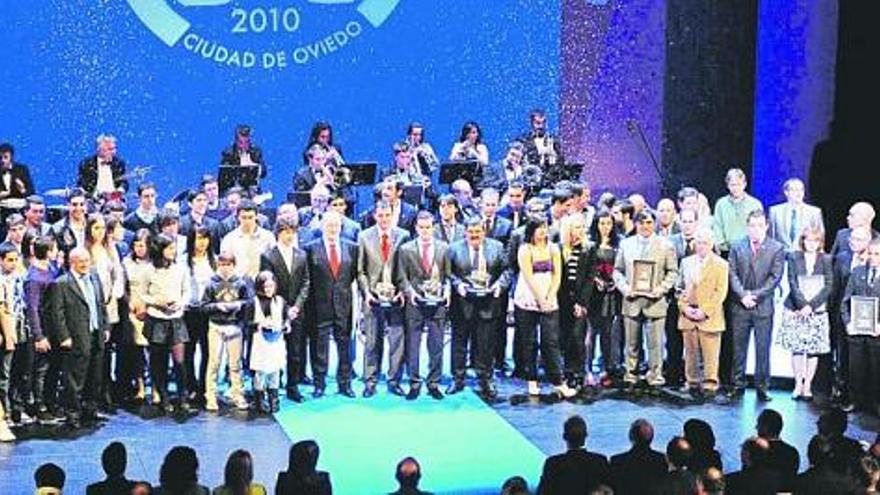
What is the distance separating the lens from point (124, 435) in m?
11.9

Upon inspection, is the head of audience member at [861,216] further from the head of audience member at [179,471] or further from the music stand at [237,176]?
the head of audience member at [179,471]

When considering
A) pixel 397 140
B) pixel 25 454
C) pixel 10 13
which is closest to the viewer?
pixel 25 454

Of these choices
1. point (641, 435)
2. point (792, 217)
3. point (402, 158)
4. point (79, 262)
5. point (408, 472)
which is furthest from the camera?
point (402, 158)

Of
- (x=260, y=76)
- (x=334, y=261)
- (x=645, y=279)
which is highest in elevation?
(x=260, y=76)

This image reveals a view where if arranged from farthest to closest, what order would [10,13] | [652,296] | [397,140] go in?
[397,140]
[10,13]
[652,296]

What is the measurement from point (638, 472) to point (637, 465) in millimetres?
51

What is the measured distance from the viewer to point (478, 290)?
13117 millimetres

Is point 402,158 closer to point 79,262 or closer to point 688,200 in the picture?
point 688,200

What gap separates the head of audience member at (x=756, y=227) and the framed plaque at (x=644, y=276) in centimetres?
83

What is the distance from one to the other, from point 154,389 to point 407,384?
2127 mm

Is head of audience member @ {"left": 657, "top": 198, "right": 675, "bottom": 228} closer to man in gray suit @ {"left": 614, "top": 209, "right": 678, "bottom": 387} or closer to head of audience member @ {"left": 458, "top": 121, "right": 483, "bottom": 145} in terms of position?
man in gray suit @ {"left": 614, "top": 209, "right": 678, "bottom": 387}

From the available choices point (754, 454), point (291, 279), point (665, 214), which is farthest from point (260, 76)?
point (754, 454)

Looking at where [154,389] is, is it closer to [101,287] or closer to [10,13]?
[101,287]

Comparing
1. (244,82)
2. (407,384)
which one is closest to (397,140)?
(244,82)
